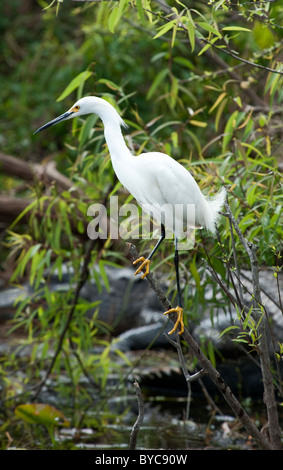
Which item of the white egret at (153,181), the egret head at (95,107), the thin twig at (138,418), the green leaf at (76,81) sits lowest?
the thin twig at (138,418)

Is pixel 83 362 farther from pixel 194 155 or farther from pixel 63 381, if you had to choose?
pixel 194 155

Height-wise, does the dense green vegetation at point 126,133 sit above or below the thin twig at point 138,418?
above

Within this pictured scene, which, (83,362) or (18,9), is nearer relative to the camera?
(83,362)

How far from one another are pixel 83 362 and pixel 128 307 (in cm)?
95

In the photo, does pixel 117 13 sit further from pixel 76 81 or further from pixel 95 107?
pixel 76 81

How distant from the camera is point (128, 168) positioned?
192 centimetres

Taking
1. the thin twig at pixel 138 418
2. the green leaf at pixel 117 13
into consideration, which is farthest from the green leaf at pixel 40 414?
the green leaf at pixel 117 13

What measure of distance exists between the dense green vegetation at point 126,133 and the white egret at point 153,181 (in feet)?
0.49

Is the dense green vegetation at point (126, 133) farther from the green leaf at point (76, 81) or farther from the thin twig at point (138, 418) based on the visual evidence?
the thin twig at point (138, 418)

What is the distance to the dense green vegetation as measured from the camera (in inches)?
94.2

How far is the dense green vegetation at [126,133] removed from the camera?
2.39m

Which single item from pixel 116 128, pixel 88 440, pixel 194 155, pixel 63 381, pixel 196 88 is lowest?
pixel 88 440

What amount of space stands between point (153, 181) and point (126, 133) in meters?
1.84
